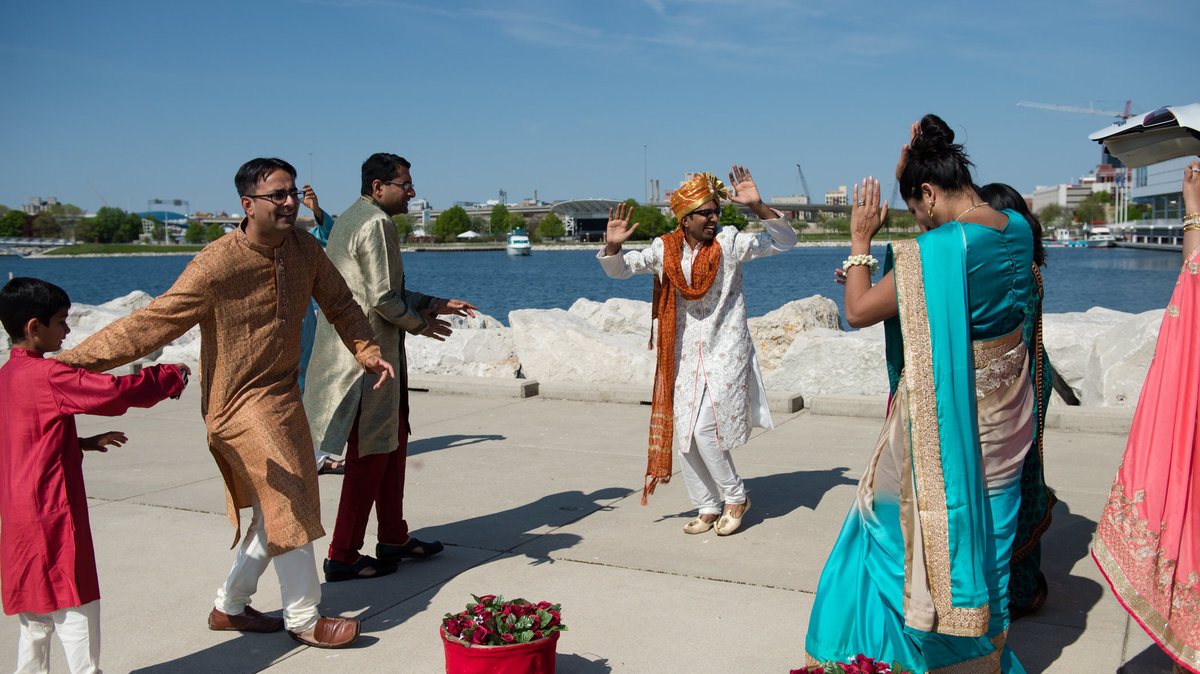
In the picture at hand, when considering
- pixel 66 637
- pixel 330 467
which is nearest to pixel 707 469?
pixel 330 467

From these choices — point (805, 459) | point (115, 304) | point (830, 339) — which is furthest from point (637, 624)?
point (115, 304)

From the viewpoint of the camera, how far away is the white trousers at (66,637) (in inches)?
127

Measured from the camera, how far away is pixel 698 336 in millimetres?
5293

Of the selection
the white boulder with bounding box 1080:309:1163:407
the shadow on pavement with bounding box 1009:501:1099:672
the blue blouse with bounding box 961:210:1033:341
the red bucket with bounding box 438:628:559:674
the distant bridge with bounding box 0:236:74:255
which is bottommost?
the shadow on pavement with bounding box 1009:501:1099:672

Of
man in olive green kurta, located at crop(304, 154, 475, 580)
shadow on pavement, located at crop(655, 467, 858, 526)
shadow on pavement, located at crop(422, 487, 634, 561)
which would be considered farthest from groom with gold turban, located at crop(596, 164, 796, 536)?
man in olive green kurta, located at crop(304, 154, 475, 580)

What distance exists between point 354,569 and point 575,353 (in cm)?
602

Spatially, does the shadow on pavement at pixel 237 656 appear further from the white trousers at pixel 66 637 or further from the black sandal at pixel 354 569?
the black sandal at pixel 354 569

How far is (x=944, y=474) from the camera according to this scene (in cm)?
312

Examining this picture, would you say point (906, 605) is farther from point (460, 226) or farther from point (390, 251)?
point (460, 226)

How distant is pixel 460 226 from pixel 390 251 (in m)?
159

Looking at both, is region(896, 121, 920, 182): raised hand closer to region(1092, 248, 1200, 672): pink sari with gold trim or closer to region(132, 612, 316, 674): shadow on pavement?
region(1092, 248, 1200, 672): pink sari with gold trim

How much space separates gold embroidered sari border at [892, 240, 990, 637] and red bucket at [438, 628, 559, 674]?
4.22 ft

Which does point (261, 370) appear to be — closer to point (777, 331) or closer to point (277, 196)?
point (277, 196)

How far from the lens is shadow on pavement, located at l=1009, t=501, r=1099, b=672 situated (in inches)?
147
